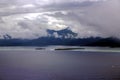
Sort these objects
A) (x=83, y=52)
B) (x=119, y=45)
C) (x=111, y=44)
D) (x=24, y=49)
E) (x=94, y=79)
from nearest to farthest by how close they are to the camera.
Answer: (x=94, y=79), (x=119, y=45), (x=111, y=44), (x=83, y=52), (x=24, y=49)

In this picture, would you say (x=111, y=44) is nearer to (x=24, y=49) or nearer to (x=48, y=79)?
(x=48, y=79)

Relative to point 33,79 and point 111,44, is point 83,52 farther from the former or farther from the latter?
point 33,79

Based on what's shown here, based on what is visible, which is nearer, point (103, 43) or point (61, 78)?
point (61, 78)

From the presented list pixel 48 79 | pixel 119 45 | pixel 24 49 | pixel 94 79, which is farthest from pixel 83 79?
pixel 24 49

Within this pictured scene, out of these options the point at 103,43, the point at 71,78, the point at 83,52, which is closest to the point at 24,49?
the point at 83,52

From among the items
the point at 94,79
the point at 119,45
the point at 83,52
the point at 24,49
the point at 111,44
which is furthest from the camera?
the point at 24,49

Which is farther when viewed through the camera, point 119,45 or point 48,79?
point 119,45

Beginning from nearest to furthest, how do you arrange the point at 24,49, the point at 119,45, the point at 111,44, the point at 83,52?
the point at 119,45, the point at 111,44, the point at 83,52, the point at 24,49

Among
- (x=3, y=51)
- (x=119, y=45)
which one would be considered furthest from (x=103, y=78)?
(x=3, y=51)

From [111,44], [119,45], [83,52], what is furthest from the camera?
[83,52]
